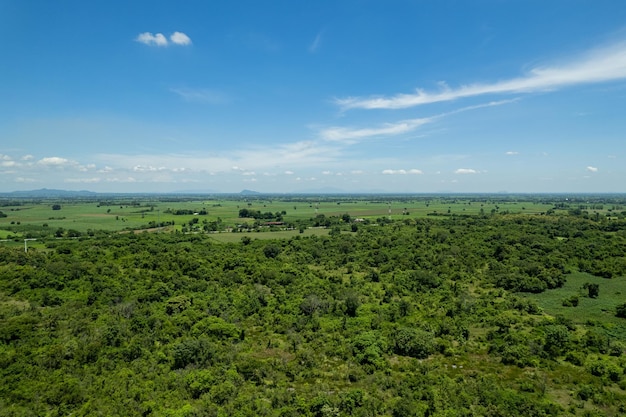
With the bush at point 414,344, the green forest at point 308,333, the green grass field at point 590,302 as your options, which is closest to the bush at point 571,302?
the green forest at point 308,333

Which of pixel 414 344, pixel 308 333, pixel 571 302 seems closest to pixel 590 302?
pixel 571 302

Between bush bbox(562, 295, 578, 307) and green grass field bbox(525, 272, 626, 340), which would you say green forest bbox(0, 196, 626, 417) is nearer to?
bush bbox(562, 295, 578, 307)

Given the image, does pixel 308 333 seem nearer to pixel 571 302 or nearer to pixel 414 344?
pixel 414 344

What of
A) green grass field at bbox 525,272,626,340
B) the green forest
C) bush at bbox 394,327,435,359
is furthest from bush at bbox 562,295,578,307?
bush at bbox 394,327,435,359

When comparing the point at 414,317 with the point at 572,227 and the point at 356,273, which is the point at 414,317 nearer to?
the point at 356,273

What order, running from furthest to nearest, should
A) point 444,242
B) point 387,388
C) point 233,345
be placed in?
1. point 444,242
2. point 233,345
3. point 387,388

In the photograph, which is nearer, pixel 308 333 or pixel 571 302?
pixel 308 333

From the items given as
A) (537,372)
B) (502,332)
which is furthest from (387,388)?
(502,332)

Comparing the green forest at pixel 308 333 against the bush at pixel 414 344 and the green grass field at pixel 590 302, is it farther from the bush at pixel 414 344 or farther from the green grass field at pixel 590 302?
the green grass field at pixel 590 302
